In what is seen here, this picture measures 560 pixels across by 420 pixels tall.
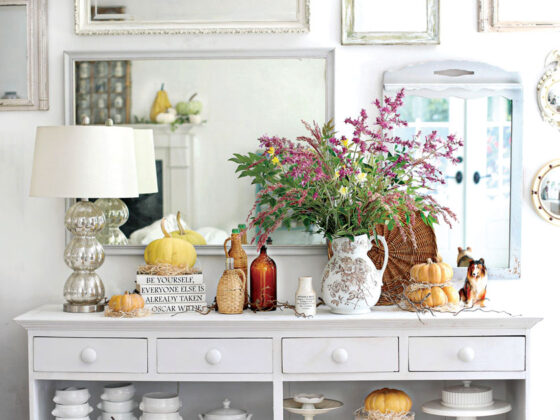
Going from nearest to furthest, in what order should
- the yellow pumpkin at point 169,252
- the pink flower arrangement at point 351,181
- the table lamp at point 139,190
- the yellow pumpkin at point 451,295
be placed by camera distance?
the pink flower arrangement at point 351,181 → the yellow pumpkin at point 451,295 → the yellow pumpkin at point 169,252 → the table lamp at point 139,190

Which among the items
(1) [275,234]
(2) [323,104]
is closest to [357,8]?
(2) [323,104]

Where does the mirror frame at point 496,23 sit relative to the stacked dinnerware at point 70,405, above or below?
above

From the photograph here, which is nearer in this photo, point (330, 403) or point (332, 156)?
point (332, 156)

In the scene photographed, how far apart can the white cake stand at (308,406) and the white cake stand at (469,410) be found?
0.35m

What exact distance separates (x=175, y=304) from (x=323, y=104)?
996 mm

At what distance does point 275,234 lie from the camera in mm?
2914

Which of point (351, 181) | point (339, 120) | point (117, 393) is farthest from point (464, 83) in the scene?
point (117, 393)

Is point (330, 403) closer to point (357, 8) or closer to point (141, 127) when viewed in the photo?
point (141, 127)

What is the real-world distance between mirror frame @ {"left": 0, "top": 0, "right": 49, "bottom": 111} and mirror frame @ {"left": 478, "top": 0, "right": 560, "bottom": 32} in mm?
1786

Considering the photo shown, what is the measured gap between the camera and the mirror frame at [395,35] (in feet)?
9.46

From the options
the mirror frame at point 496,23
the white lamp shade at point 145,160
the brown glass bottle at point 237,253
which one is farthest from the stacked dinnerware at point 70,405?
the mirror frame at point 496,23

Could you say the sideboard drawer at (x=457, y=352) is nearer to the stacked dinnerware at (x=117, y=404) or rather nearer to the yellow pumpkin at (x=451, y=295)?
the yellow pumpkin at (x=451, y=295)

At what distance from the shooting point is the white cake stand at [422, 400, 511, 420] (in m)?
2.59

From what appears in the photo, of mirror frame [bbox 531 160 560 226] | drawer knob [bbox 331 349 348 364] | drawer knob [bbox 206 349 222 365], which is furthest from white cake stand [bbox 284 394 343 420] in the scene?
mirror frame [bbox 531 160 560 226]
